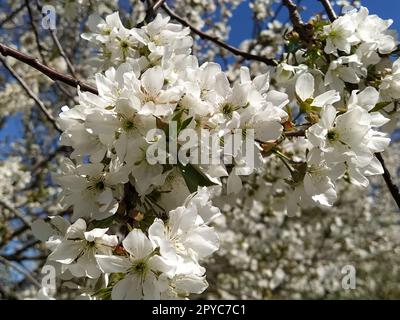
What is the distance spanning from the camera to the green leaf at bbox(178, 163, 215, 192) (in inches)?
39.9

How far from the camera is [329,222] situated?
655cm

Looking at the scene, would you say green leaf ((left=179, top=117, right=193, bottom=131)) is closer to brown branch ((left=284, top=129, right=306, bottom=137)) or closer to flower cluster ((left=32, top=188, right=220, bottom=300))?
flower cluster ((left=32, top=188, right=220, bottom=300))

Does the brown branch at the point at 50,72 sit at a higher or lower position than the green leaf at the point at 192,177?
higher

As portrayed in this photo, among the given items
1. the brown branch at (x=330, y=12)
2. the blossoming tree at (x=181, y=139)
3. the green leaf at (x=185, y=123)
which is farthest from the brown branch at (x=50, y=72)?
the brown branch at (x=330, y=12)

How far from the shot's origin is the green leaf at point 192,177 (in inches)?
39.9

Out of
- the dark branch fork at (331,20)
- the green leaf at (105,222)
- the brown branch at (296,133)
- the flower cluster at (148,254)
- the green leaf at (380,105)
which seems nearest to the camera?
the flower cluster at (148,254)

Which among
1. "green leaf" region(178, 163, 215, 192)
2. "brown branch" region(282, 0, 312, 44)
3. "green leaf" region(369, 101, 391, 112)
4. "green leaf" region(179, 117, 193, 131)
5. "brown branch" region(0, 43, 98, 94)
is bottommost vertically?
"green leaf" region(178, 163, 215, 192)

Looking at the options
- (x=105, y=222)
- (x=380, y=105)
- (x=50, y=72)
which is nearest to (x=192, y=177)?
(x=105, y=222)

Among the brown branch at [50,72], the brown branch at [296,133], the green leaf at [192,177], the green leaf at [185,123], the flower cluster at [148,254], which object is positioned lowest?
the flower cluster at [148,254]

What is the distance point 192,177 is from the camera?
1018 mm

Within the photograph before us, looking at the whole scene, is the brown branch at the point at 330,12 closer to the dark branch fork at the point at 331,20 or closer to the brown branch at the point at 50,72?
the dark branch fork at the point at 331,20

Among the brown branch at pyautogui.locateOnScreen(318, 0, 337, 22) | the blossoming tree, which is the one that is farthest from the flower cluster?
the brown branch at pyautogui.locateOnScreen(318, 0, 337, 22)

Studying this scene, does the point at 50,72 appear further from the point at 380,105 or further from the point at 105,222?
the point at 380,105
